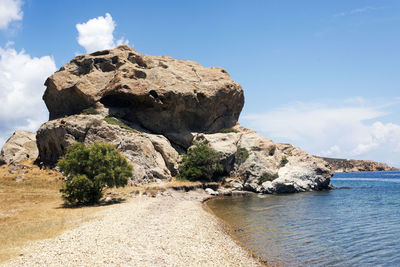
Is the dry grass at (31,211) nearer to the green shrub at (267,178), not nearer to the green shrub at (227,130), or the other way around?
the green shrub at (267,178)

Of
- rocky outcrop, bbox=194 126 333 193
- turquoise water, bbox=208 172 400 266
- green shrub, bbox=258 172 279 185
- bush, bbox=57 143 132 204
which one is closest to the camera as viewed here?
turquoise water, bbox=208 172 400 266

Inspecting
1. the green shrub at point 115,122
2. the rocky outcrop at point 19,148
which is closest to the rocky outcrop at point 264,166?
the green shrub at point 115,122

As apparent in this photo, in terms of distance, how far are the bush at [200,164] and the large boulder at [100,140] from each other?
11.1 ft

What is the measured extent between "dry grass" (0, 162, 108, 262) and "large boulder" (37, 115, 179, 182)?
5.06 meters

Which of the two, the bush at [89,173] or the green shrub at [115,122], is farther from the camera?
the green shrub at [115,122]

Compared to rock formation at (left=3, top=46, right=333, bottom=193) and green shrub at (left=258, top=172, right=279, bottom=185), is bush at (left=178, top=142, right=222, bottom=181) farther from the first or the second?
green shrub at (left=258, top=172, right=279, bottom=185)

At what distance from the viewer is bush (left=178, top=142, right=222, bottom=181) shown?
52.7 metres

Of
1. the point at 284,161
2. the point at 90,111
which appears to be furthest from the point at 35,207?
the point at 284,161

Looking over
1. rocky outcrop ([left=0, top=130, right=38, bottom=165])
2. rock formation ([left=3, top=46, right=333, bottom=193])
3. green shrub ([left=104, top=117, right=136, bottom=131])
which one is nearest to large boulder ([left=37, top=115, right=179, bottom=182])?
rock formation ([left=3, top=46, right=333, bottom=193])

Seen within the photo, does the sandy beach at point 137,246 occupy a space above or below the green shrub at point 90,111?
below

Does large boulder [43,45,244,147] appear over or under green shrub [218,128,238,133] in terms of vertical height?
over

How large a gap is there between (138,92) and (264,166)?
30.1 meters

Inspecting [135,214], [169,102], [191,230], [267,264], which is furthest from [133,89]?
[267,264]

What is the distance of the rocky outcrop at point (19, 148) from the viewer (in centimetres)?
5572
